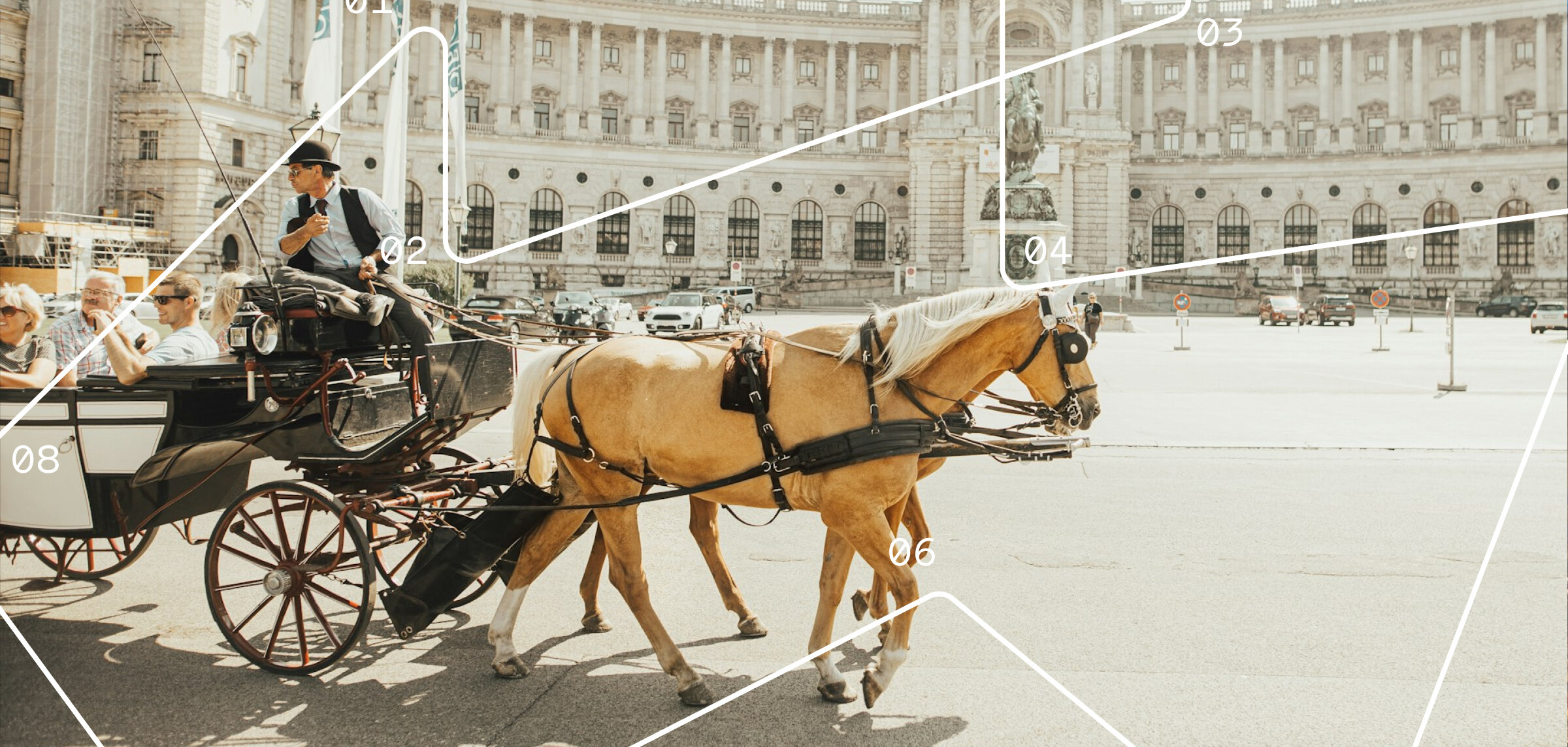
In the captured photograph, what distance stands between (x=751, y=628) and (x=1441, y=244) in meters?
67.1

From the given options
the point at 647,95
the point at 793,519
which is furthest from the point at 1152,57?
the point at 793,519

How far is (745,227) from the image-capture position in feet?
216

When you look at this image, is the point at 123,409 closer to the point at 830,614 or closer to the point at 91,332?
the point at 91,332

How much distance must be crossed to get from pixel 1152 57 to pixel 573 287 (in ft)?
125

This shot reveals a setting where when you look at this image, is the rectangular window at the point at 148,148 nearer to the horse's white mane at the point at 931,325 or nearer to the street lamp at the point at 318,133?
→ the street lamp at the point at 318,133

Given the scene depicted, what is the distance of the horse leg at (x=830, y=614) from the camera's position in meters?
4.98

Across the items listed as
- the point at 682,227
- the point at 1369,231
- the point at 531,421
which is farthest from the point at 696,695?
the point at 1369,231

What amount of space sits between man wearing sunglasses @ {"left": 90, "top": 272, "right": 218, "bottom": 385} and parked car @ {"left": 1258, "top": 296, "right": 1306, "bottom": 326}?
4432cm

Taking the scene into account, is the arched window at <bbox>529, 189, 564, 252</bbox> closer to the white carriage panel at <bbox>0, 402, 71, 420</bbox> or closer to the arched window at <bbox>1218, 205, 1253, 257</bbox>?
the arched window at <bbox>1218, 205, 1253, 257</bbox>

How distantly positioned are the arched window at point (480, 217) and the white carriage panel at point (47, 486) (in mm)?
56826

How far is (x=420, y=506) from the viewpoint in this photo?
589 cm

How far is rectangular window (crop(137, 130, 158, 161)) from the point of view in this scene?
42.7 meters

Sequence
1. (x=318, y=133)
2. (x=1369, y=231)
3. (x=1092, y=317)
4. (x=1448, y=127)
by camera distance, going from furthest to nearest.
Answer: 1. (x=1448, y=127)
2. (x=1369, y=231)
3. (x=318, y=133)
4. (x=1092, y=317)

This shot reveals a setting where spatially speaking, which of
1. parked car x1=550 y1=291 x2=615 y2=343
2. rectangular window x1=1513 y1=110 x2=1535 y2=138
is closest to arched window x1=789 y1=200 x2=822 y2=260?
parked car x1=550 y1=291 x2=615 y2=343
